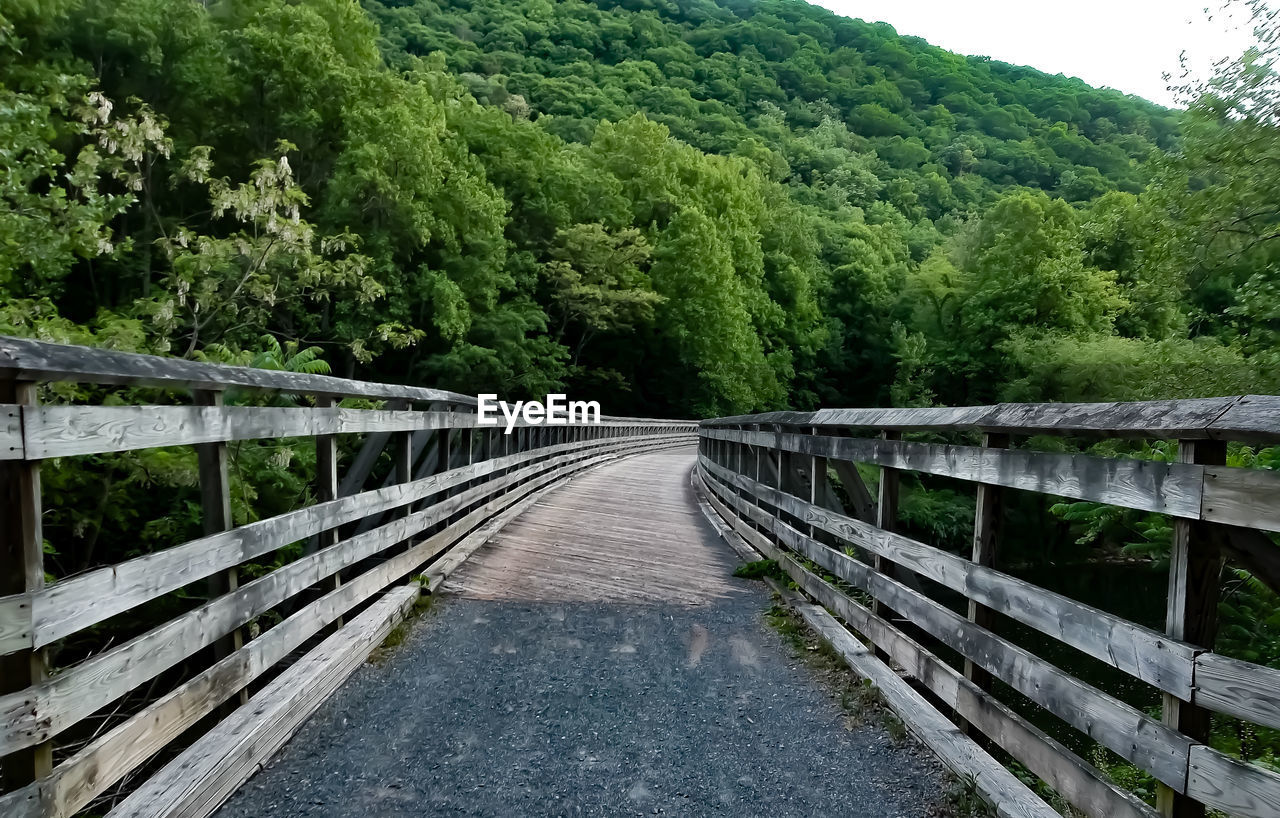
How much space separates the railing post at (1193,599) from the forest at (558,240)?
11.3ft

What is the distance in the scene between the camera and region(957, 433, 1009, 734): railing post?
287 cm

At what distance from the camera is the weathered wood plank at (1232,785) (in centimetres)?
158

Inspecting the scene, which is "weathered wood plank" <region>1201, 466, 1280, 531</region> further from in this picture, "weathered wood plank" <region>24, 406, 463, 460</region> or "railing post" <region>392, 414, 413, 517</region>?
"railing post" <region>392, 414, 413, 517</region>

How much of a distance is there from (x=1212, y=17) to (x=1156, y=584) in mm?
13921

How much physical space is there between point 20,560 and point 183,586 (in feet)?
4.32

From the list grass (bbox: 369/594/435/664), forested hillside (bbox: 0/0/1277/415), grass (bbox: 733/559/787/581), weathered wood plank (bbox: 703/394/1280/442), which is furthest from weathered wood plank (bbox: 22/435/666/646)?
forested hillside (bbox: 0/0/1277/415)

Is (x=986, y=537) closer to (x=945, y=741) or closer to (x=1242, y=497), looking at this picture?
(x=945, y=741)

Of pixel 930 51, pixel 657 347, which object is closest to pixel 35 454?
pixel 657 347

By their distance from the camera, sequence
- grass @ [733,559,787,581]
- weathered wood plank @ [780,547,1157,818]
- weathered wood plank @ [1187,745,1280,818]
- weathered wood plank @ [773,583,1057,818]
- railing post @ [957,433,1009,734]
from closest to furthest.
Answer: weathered wood plank @ [1187,745,1280,818], weathered wood plank @ [780,547,1157,818], weathered wood plank @ [773,583,1057,818], railing post @ [957,433,1009,734], grass @ [733,559,787,581]

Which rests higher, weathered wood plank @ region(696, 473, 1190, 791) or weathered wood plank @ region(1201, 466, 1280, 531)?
weathered wood plank @ region(1201, 466, 1280, 531)

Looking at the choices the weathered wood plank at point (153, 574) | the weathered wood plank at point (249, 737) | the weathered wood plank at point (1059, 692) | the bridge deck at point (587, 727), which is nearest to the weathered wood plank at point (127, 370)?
the weathered wood plank at point (153, 574)

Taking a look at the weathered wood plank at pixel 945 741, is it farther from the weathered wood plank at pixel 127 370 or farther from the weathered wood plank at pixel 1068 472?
the weathered wood plank at pixel 127 370

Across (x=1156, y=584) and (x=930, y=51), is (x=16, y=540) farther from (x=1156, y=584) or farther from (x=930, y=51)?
(x=930, y=51)

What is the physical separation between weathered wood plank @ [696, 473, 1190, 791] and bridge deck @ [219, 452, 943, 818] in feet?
1.61
